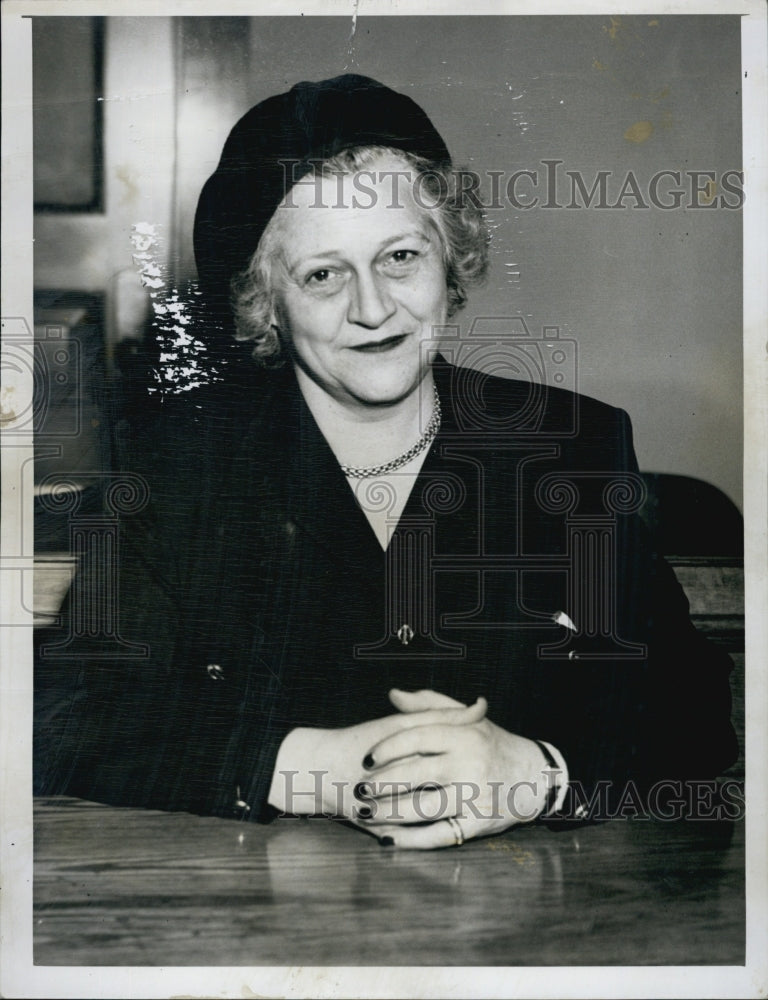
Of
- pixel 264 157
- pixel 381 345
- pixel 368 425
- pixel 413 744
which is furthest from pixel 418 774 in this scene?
pixel 264 157

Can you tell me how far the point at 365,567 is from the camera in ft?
4.70

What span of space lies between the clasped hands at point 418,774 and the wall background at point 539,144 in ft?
1.79

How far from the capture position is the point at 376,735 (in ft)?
4.61

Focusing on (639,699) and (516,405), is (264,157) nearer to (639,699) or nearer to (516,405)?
(516,405)

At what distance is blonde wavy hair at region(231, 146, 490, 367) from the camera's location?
55.9 inches

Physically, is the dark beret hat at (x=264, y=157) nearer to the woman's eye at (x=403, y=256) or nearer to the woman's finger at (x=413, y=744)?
the woman's eye at (x=403, y=256)

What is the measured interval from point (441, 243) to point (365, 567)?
1.82 ft

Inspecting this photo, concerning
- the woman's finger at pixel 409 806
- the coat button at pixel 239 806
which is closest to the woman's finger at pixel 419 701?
the woman's finger at pixel 409 806

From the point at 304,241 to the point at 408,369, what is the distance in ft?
0.89

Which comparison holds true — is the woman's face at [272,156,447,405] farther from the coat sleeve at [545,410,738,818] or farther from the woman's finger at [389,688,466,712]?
the woman's finger at [389,688,466,712]

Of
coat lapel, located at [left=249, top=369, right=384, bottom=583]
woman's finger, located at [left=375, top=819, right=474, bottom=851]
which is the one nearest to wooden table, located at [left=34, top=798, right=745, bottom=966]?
woman's finger, located at [left=375, top=819, right=474, bottom=851]

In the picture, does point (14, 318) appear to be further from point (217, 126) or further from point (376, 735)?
point (376, 735)

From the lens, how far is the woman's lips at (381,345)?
143cm

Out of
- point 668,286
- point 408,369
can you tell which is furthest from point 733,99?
point 408,369
